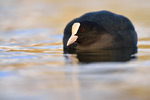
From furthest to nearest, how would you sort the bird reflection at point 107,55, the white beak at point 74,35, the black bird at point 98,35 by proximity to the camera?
the black bird at point 98,35, the white beak at point 74,35, the bird reflection at point 107,55

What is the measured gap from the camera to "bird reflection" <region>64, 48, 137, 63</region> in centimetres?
578

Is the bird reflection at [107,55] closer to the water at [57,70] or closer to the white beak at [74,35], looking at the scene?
the water at [57,70]

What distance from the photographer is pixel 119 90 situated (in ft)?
12.8

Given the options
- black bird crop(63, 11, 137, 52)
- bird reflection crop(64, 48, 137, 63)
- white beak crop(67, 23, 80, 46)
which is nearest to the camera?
bird reflection crop(64, 48, 137, 63)

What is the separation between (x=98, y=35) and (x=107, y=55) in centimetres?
92

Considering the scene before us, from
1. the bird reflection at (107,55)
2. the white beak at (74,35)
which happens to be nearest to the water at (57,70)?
the bird reflection at (107,55)

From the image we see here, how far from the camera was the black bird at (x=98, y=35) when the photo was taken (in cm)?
691

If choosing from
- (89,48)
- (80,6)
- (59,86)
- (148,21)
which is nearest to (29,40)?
(89,48)

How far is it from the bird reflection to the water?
0.06 meters

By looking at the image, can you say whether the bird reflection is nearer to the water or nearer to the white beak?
the water

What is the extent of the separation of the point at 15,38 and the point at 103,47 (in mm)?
2615

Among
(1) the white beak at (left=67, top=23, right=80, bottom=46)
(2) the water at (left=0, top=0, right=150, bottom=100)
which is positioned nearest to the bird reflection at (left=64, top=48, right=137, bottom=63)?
(2) the water at (left=0, top=0, right=150, bottom=100)

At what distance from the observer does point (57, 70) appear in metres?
5.07

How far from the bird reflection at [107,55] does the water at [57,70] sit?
0.06 meters
